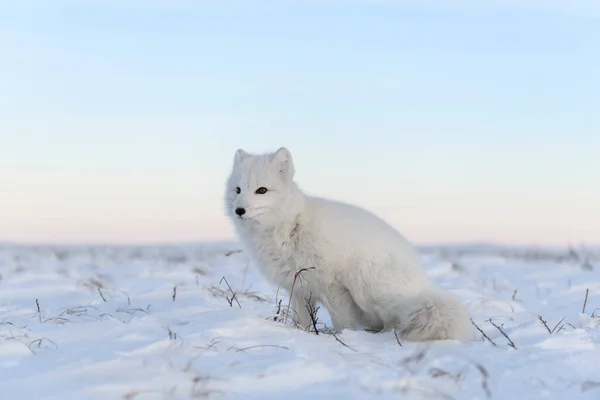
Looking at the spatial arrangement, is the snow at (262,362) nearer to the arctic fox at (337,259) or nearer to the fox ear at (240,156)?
the arctic fox at (337,259)

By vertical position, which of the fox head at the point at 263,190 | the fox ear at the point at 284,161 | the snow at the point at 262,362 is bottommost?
the snow at the point at 262,362

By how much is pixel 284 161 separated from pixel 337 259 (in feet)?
3.58

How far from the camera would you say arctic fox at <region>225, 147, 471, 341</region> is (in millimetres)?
5117

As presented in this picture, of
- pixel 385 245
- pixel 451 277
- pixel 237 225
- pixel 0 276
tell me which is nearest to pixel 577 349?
pixel 385 245

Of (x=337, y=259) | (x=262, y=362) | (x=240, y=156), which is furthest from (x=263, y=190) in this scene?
(x=262, y=362)

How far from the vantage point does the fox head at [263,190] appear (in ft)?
18.3

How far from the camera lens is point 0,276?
9289mm

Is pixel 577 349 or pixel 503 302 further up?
pixel 577 349

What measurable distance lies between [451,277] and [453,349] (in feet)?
20.7

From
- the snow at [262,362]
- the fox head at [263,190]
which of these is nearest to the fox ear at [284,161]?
the fox head at [263,190]

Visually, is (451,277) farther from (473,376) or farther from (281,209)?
(473,376)

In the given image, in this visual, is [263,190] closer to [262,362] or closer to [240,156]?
[240,156]

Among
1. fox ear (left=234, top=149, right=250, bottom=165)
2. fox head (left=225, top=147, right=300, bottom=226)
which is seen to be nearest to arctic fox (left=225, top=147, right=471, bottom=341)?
fox head (left=225, top=147, right=300, bottom=226)

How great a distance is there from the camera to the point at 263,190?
5.68 meters
